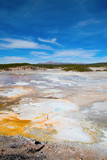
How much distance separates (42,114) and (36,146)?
2.49 m

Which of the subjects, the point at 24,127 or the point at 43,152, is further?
the point at 24,127

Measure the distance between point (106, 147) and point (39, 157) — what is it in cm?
200

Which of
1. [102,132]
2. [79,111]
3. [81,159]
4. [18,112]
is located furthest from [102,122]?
[18,112]

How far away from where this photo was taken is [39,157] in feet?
8.77

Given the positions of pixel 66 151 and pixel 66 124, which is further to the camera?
pixel 66 124

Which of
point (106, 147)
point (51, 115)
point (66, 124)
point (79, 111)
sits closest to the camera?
point (106, 147)

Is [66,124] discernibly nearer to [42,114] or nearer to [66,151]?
[42,114]

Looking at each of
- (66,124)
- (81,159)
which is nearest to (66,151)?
(81,159)

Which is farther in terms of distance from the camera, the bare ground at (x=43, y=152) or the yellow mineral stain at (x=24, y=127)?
the yellow mineral stain at (x=24, y=127)

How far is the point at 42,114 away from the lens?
5715 millimetres

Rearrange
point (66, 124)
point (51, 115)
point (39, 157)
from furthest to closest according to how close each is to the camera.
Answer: point (51, 115), point (66, 124), point (39, 157)

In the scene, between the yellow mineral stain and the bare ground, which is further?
the yellow mineral stain

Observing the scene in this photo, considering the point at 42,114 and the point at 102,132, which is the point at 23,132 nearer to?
the point at 42,114

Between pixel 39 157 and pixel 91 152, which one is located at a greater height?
pixel 39 157
